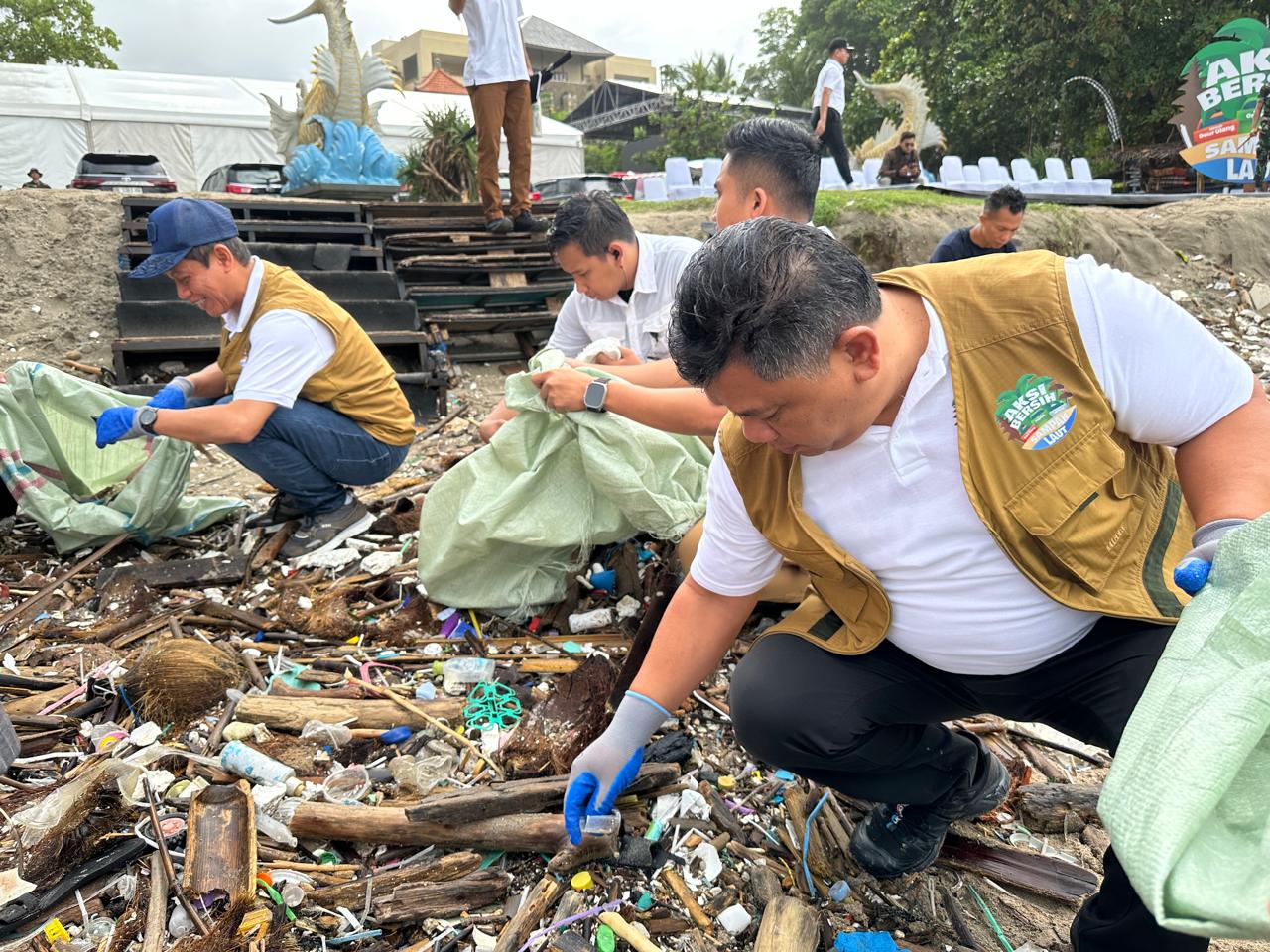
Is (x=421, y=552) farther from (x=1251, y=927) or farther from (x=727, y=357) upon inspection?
(x=1251, y=927)

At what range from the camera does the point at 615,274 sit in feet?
11.2

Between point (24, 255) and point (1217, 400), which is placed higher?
point (24, 255)

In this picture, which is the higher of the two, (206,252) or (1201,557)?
(206,252)

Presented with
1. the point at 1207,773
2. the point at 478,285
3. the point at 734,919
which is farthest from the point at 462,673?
the point at 478,285

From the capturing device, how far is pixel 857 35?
33312 mm

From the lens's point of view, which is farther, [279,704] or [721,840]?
[279,704]

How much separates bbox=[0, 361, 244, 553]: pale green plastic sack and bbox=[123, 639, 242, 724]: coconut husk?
1377 mm

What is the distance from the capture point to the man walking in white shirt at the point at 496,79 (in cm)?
632

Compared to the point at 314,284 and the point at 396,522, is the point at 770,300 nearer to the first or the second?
the point at 396,522

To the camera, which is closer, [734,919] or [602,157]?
[734,919]

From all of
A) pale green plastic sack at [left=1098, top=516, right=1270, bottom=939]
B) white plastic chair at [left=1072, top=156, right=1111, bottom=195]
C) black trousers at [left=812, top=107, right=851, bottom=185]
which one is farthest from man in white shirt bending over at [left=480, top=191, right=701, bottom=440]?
white plastic chair at [left=1072, top=156, right=1111, bottom=195]

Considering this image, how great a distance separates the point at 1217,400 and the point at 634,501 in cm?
Answer: 183

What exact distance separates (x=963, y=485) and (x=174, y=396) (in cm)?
365

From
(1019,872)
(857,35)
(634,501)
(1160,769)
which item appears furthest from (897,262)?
(857,35)
